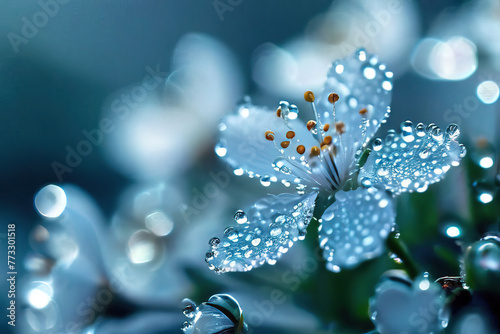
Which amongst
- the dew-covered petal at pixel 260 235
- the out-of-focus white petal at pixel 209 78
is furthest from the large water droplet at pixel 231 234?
the out-of-focus white petal at pixel 209 78

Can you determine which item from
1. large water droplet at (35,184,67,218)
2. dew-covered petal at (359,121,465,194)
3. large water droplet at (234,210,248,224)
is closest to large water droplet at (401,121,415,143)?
dew-covered petal at (359,121,465,194)

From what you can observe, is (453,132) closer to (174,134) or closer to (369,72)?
(369,72)

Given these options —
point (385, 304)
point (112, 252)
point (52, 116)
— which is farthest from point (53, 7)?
point (385, 304)

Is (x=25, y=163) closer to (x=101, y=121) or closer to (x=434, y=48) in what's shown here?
(x=101, y=121)

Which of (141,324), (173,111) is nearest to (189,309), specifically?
(141,324)

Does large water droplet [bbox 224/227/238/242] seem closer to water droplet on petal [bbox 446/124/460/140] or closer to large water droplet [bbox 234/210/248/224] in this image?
large water droplet [bbox 234/210/248/224]

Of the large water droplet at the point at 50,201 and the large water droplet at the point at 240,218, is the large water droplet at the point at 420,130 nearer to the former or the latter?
the large water droplet at the point at 240,218

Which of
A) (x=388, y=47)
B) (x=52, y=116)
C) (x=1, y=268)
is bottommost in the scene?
(x=1, y=268)

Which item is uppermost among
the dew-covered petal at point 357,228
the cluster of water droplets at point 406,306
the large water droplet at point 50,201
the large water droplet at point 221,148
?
the large water droplet at point 221,148
